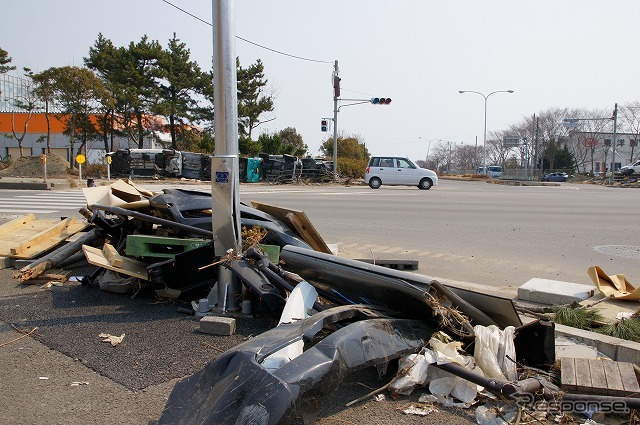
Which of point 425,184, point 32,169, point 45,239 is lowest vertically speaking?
point 45,239

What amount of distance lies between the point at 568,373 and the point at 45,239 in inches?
271

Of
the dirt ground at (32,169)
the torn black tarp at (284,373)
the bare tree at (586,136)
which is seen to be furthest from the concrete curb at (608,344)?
the bare tree at (586,136)

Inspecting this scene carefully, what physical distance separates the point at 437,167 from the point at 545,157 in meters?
49.7

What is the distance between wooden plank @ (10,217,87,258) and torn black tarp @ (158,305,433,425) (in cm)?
502

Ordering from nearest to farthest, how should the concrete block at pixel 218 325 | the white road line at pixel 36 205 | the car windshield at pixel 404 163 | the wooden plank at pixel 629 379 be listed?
the wooden plank at pixel 629 379, the concrete block at pixel 218 325, the white road line at pixel 36 205, the car windshield at pixel 404 163

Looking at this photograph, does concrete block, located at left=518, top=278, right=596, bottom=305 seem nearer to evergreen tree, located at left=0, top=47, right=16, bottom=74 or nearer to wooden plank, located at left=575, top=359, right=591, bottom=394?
wooden plank, located at left=575, top=359, right=591, bottom=394

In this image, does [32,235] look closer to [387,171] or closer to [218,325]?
[218,325]

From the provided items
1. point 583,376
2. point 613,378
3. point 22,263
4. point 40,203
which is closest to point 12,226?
point 22,263

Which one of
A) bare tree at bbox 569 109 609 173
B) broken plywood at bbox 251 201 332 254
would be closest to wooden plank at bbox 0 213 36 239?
broken plywood at bbox 251 201 332 254

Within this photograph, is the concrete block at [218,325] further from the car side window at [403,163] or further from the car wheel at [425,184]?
the car side window at [403,163]

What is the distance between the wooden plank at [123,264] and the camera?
5211 mm

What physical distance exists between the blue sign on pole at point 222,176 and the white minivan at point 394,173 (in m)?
25.1

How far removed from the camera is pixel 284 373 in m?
2.66

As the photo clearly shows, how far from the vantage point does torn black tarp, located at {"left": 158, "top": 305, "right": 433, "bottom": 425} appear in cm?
254
